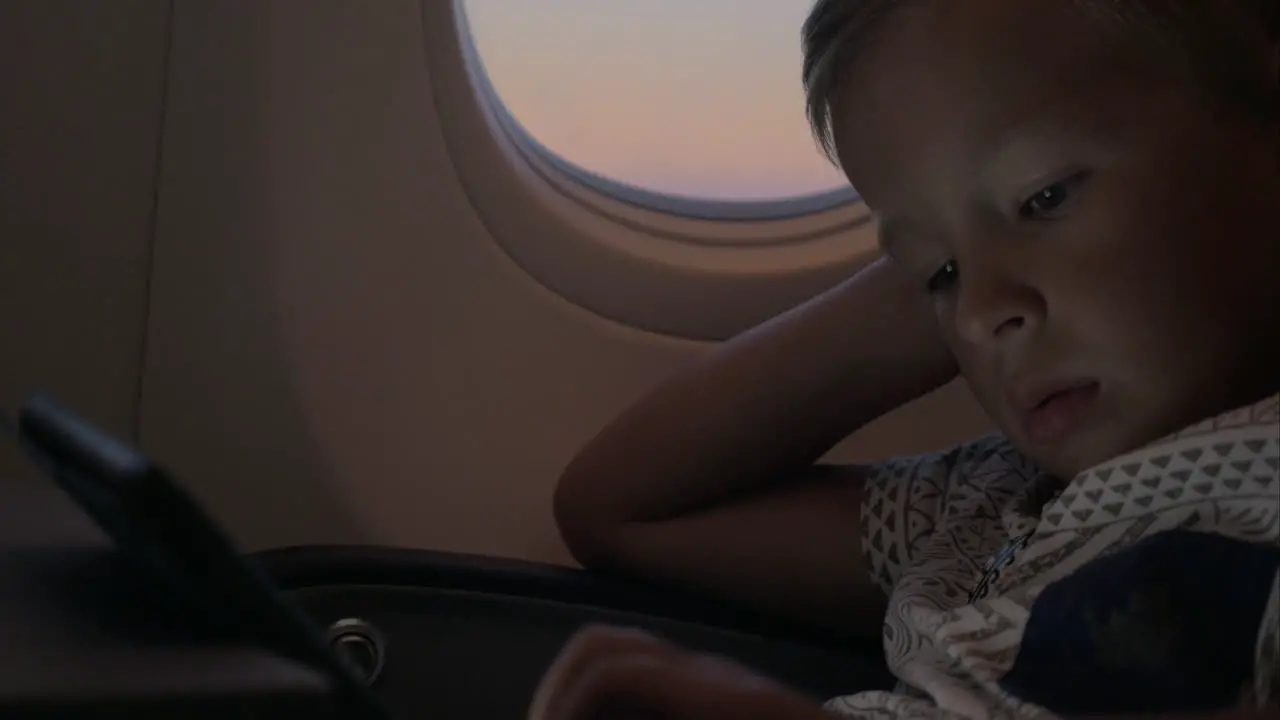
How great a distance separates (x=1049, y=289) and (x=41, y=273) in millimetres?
727

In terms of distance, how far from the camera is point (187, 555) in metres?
0.30

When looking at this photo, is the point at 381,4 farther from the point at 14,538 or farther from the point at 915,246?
the point at 14,538

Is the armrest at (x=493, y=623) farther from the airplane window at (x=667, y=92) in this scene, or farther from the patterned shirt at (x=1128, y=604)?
the airplane window at (x=667, y=92)

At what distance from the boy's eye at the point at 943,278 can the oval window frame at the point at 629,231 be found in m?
0.34

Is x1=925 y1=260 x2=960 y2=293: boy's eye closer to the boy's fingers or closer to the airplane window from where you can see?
the boy's fingers

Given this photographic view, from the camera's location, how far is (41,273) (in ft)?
2.90

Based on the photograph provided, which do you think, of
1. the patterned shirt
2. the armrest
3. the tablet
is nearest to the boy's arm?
the armrest

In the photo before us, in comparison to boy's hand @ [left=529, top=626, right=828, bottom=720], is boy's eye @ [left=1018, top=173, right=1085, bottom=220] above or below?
above

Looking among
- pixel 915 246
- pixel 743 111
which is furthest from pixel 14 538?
pixel 743 111

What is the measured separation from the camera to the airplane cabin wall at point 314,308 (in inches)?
34.7

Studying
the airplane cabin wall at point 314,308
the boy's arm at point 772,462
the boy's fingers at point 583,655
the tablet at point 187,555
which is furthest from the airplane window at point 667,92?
the tablet at point 187,555

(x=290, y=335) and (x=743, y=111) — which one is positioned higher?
(x=743, y=111)

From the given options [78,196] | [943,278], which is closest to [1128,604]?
[943,278]

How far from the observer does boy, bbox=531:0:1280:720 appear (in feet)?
1.69
